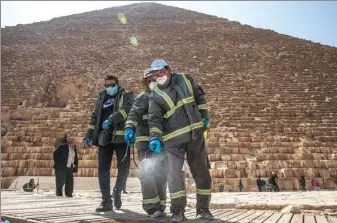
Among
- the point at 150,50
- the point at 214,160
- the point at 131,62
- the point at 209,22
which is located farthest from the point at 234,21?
the point at 214,160

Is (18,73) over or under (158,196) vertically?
over

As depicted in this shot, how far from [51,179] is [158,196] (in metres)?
6.85

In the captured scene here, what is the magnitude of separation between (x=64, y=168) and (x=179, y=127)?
362 cm

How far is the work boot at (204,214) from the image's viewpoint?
105 inches

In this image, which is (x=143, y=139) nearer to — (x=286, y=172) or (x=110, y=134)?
(x=110, y=134)

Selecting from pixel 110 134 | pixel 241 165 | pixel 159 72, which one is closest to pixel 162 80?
pixel 159 72

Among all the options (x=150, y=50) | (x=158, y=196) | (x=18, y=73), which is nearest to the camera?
(x=158, y=196)

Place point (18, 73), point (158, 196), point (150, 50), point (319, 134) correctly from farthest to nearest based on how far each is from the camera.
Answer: point (150, 50), point (18, 73), point (319, 134), point (158, 196)

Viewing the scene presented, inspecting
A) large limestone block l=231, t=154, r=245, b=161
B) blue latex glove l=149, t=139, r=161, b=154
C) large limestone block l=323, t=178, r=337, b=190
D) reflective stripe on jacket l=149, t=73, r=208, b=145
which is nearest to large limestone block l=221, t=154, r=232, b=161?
large limestone block l=231, t=154, r=245, b=161

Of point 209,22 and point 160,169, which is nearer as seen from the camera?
point 160,169

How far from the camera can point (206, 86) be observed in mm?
16984

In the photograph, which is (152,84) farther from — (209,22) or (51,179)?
(209,22)

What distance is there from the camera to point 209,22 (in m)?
33.4

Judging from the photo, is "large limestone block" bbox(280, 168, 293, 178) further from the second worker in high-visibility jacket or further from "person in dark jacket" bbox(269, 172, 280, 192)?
the second worker in high-visibility jacket
